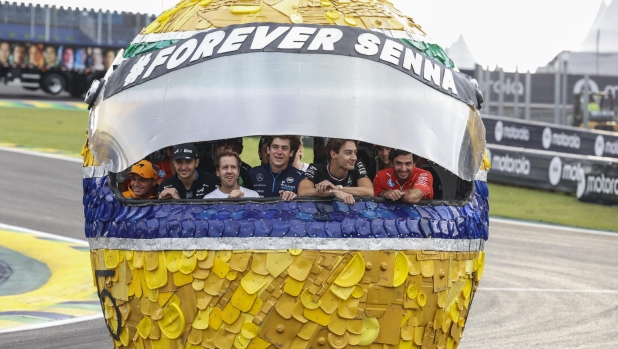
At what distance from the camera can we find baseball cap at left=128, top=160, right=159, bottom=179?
664 cm

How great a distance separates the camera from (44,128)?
31.3m

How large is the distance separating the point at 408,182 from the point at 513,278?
892 cm

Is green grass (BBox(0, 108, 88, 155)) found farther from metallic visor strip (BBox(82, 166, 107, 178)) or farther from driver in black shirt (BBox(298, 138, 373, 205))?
driver in black shirt (BBox(298, 138, 373, 205))

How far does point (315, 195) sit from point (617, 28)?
3907 cm

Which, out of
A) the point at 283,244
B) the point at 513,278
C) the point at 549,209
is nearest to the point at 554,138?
the point at 549,209

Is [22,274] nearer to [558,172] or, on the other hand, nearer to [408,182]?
[408,182]

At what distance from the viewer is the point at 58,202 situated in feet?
67.8

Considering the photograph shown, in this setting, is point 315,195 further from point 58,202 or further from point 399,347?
point 58,202

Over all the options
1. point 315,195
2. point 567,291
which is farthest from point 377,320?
point 567,291

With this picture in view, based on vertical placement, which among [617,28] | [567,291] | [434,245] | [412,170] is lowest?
[567,291]

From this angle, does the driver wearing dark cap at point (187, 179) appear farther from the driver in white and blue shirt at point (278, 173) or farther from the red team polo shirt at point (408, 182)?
the red team polo shirt at point (408, 182)

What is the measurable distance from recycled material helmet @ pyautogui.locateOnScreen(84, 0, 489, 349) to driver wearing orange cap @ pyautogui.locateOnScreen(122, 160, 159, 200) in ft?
0.75

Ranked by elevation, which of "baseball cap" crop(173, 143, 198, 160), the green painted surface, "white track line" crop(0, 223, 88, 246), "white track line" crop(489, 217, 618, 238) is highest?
"baseball cap" crop(173, 143, 198, 160)

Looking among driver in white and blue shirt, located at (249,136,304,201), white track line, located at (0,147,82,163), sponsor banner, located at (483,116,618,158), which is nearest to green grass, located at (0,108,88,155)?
white track line, located at (0,147,82,163)
